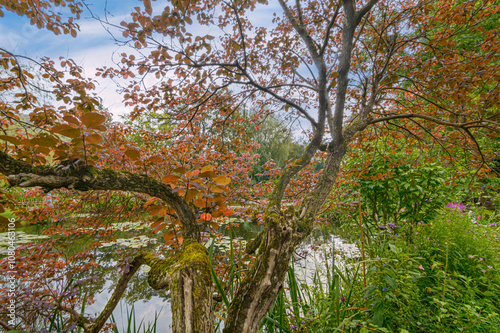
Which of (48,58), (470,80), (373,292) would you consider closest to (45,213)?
(48,58)

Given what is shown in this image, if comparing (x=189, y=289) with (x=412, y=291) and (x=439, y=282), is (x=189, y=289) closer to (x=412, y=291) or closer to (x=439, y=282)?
(x=412, y=291)

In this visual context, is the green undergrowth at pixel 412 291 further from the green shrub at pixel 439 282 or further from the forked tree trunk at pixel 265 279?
the forked tree trunk at pixel 265 279

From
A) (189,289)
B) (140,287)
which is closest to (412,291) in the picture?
(189,289)

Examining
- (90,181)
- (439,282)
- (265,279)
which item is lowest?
(439,282)

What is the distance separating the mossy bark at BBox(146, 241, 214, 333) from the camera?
2.33 feet

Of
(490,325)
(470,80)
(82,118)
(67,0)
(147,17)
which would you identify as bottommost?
(490,325)

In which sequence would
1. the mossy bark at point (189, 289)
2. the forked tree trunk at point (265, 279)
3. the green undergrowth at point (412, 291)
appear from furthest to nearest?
the green undergrowth at point (412, 291) < the forked tree trunk at point (265, 279) < the mossy bark at point (189, 289)

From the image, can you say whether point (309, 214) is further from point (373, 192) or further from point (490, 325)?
point (373, 192)

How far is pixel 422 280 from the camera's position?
5.63 ft

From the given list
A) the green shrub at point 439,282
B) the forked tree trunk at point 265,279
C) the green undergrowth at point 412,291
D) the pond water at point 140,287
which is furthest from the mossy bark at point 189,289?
the pond water at point 140,287

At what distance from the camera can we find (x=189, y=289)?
29.5 inches

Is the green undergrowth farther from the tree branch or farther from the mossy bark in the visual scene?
the tree branch

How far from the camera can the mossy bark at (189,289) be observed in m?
0.71

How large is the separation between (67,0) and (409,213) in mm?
5228
